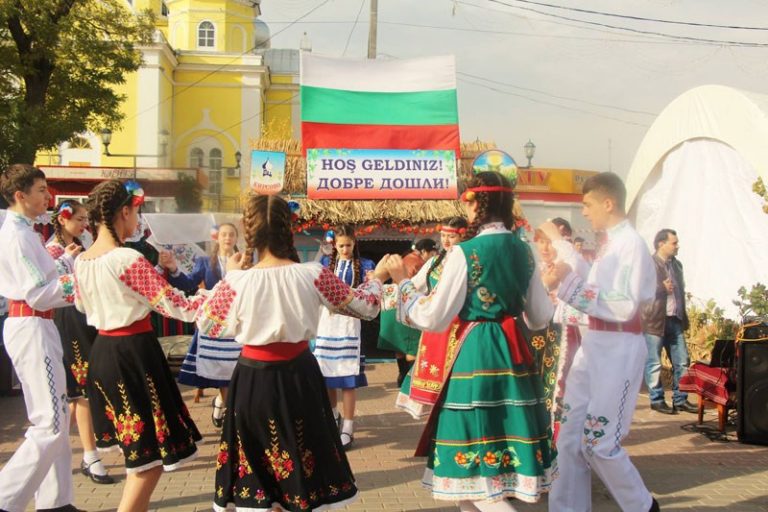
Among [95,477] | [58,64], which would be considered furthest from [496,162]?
[58,64]

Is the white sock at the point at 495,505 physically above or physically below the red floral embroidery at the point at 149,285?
below

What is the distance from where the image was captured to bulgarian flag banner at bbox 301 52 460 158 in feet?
40.6

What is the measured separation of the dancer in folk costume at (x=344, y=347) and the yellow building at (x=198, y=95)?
34.1 m

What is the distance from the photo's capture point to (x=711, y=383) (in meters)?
8.19

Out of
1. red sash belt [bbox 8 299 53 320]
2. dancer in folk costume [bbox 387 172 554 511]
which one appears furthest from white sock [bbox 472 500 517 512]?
red sash belt [bbox 8 299 53 320]

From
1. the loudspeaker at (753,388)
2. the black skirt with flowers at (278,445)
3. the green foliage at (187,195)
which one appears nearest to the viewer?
the black skirt with flowers at (278,445)

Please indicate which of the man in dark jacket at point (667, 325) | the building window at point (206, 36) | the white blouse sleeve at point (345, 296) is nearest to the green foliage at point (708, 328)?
the man in dark jacket at point (667, 325)

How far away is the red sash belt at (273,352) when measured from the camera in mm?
3867

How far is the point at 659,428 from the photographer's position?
841cm

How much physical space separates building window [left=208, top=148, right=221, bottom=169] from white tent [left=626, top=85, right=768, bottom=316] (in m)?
33.6

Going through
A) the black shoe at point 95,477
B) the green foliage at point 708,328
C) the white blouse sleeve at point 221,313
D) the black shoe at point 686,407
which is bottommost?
the black shoe at point 686,407

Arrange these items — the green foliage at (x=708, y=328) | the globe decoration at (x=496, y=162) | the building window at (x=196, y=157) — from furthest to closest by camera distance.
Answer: the building window at (x=196, y=157) < the green foliage at (x=708, y=328) < the globe decoration at (x=496, y=162)

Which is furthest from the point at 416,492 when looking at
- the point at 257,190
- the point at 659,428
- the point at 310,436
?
the point at 257,190

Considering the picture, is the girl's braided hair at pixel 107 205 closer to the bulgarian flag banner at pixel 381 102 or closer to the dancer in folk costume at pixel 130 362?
the dancer in folk costume at pixel 130 362
